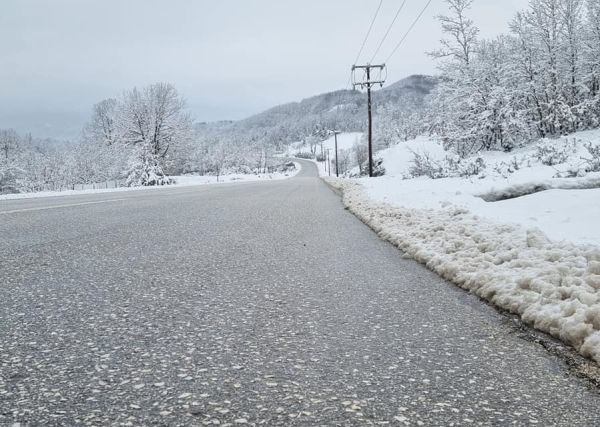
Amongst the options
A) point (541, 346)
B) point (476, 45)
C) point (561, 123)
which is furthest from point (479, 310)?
point (476, 45)

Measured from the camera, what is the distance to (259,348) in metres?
2.27

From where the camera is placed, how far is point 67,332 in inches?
94.7

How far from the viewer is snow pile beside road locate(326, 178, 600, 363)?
2.50 m

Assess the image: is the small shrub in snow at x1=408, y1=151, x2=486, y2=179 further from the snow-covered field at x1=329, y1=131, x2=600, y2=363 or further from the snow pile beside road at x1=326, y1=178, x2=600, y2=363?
the snow pile beside road at x1=326, y1=178, x2=600, y2=363

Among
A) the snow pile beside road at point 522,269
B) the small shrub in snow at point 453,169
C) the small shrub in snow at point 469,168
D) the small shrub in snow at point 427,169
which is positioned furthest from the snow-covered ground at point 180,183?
the snow pile beside road at point 522,269

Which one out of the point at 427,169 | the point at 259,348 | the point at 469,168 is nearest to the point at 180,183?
the point at 427,169

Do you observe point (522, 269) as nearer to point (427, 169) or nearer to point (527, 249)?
point (527, 249)

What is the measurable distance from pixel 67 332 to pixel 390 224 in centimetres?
517

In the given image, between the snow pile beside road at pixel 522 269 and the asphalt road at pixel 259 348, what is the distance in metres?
0.18

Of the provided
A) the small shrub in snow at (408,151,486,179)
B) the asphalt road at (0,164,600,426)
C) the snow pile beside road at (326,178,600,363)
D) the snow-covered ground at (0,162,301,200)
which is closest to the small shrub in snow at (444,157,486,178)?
the small shrub in snow at (408,151,486,179)

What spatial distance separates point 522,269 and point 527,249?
0.49 metres

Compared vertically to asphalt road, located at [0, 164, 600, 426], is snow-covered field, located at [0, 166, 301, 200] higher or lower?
higher

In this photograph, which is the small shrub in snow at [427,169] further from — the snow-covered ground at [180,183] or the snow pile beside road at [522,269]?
the snow-covered ground at [180,183]

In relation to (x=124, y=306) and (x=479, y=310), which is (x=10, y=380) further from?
(x=479, y=310)
